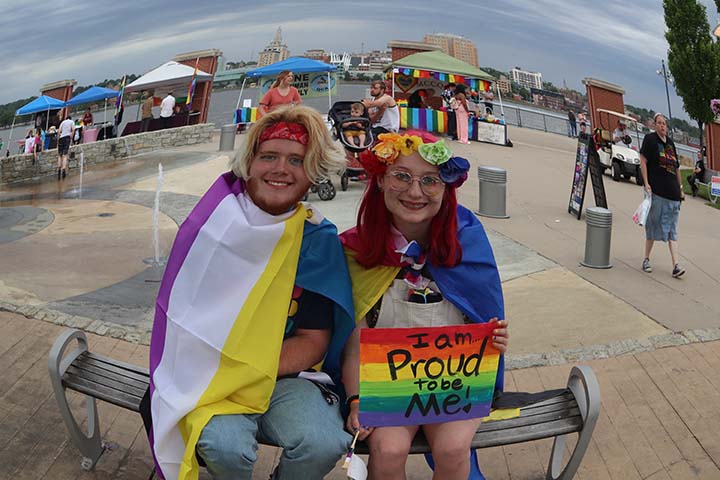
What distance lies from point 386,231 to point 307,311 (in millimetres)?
486

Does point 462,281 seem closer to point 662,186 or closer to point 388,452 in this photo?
point 388,452

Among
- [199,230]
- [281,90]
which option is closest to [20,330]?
[199,230]

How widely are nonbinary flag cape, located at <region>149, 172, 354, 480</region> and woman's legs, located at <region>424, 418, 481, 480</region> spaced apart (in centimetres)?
57

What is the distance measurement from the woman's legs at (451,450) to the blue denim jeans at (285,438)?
14.6 inches

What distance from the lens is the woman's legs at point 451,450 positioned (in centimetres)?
291

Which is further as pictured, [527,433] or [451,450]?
[527,433]

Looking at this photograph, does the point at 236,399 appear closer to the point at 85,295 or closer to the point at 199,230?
the point at 199,230

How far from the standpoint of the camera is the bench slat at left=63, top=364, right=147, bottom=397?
10.8ft

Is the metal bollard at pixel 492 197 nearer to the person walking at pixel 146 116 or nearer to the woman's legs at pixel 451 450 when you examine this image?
the woman's legs at pixel 451 450

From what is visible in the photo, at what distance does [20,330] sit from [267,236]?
10.9 ft

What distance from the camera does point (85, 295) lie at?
6.79m

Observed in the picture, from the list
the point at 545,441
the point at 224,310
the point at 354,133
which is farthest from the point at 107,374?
the point at 354,133

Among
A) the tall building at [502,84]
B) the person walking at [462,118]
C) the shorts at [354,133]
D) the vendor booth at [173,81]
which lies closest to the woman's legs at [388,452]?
the shorts at [354,133]

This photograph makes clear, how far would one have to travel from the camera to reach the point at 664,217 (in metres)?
8.01
